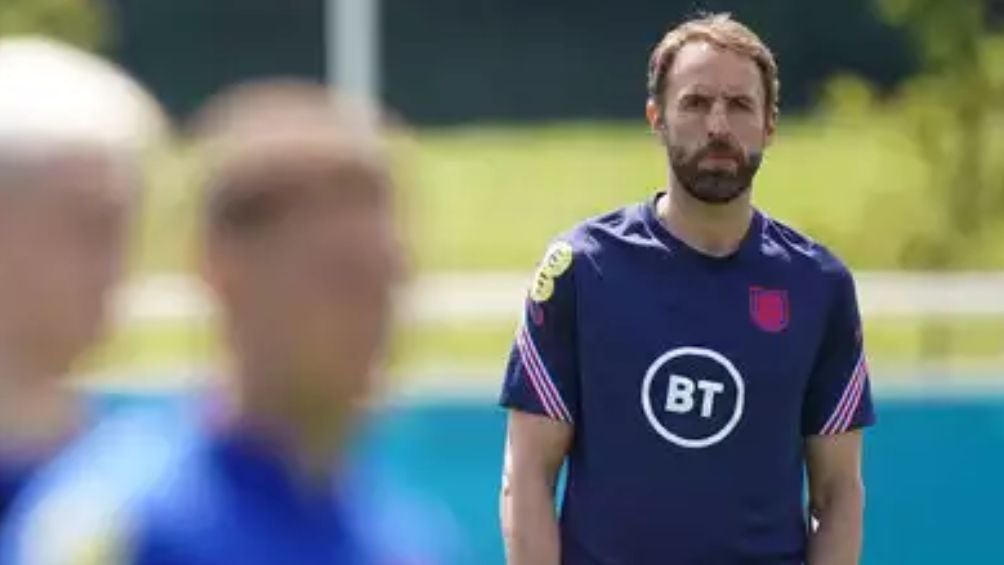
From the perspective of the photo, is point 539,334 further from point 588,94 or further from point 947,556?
point 588,94

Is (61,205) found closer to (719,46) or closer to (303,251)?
(303,251)

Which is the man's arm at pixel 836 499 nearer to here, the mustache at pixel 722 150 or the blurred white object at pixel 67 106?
the mustache at pixel 722 150

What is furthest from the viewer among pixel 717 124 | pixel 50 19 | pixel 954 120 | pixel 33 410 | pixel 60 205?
pixel 50 19

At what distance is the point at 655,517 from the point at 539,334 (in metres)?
0.38

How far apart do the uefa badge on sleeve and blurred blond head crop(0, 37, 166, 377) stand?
2.66 meters

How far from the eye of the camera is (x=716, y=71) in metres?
4.68

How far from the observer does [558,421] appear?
186 inches

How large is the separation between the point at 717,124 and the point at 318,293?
2727 mm

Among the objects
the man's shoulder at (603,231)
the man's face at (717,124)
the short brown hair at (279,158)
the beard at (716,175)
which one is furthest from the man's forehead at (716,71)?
the short brown hair at (279,158)

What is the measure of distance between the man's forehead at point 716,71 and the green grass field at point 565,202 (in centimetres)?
105

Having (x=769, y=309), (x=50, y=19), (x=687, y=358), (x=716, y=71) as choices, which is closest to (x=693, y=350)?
(x=687, y=358)

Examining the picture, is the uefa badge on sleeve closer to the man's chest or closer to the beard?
the man's chest

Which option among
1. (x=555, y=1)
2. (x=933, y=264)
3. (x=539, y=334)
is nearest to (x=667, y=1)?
(x=555, y=1)

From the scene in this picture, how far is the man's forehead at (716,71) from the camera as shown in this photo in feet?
15.3
